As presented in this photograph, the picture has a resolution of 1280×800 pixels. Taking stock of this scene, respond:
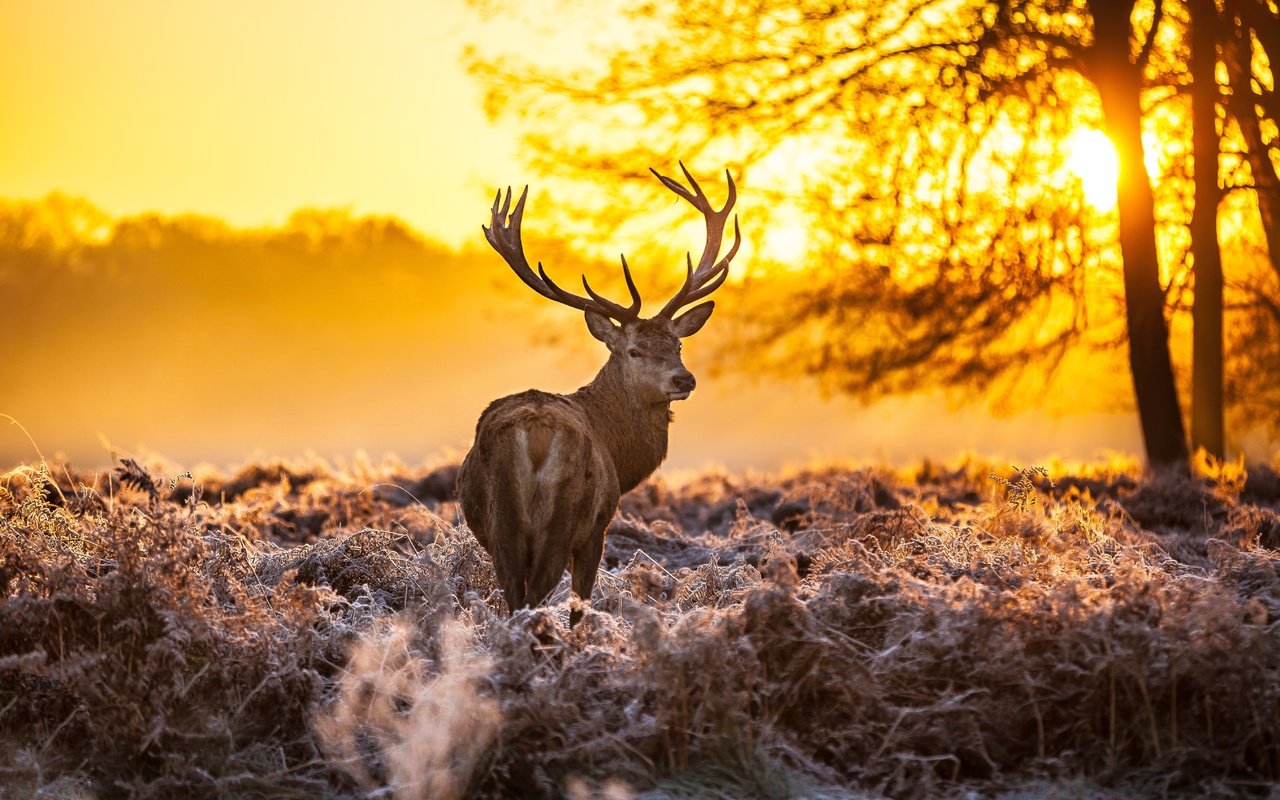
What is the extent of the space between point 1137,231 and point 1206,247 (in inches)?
32.7

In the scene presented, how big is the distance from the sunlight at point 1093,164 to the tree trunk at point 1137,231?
38 centimetres

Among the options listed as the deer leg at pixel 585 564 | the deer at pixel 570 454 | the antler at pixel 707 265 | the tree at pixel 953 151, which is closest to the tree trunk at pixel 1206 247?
the tree at pixel 953 151

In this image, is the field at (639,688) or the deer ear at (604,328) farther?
the deer ear at (604,328)

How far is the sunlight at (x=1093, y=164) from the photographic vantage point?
16531 mm

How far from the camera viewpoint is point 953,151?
1612 centimetres

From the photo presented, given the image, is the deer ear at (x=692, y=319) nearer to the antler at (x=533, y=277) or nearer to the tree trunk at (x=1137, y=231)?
the antler at (x=533, y=277)

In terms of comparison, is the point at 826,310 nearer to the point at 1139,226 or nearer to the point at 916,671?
the point at 1139,226

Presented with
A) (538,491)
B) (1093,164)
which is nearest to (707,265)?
(538,491)

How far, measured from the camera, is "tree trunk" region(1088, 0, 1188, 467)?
16.0 meters

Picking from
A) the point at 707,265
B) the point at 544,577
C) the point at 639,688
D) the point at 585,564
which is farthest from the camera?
the point at 707,265

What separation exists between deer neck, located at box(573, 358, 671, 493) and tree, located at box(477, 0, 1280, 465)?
7878 mm

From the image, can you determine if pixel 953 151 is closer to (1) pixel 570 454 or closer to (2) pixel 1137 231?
(2) pixel 1137 231

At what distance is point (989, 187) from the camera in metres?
16.1

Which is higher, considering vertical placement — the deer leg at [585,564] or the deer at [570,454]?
the deer at [570,454]
